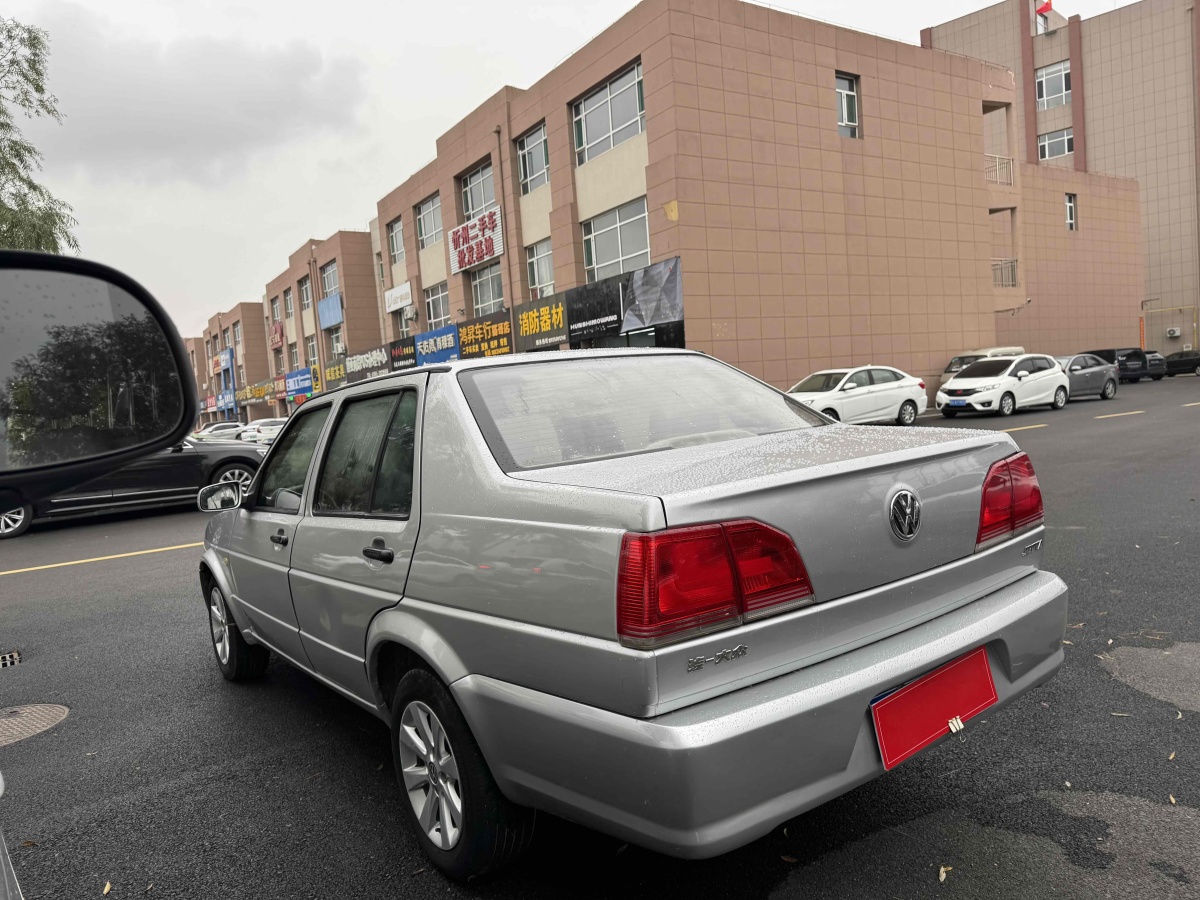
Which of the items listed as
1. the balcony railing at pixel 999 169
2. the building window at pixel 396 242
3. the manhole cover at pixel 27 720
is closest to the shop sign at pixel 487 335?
the building window at pixel 396 242

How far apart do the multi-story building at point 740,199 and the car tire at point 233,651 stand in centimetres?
1716

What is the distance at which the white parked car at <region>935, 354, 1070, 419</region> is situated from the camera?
65.0 ft

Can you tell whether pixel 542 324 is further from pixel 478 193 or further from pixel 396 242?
pixel 396 242

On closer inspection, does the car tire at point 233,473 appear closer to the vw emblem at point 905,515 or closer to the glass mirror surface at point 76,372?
the glass mirror surface at point 76,372

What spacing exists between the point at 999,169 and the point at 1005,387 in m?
13.4

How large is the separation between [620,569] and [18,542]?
463 inches

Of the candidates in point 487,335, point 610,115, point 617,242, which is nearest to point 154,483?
point 617,242

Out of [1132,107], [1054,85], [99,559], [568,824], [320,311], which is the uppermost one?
[1054,85]

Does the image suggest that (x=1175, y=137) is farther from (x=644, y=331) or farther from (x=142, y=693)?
(x=142, y=693)

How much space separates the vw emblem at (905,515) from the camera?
2111 mm

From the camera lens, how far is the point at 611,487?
6.36 feet

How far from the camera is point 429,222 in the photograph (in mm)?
33875

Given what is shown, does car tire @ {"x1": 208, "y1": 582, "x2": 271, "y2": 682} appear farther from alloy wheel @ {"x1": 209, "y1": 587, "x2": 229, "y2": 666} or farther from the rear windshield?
the rear windshield

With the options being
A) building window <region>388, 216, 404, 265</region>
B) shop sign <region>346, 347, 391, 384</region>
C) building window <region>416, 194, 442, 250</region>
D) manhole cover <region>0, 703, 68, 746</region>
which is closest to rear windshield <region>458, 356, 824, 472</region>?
manhole cover <region>0, 703, 68, 746</region>
